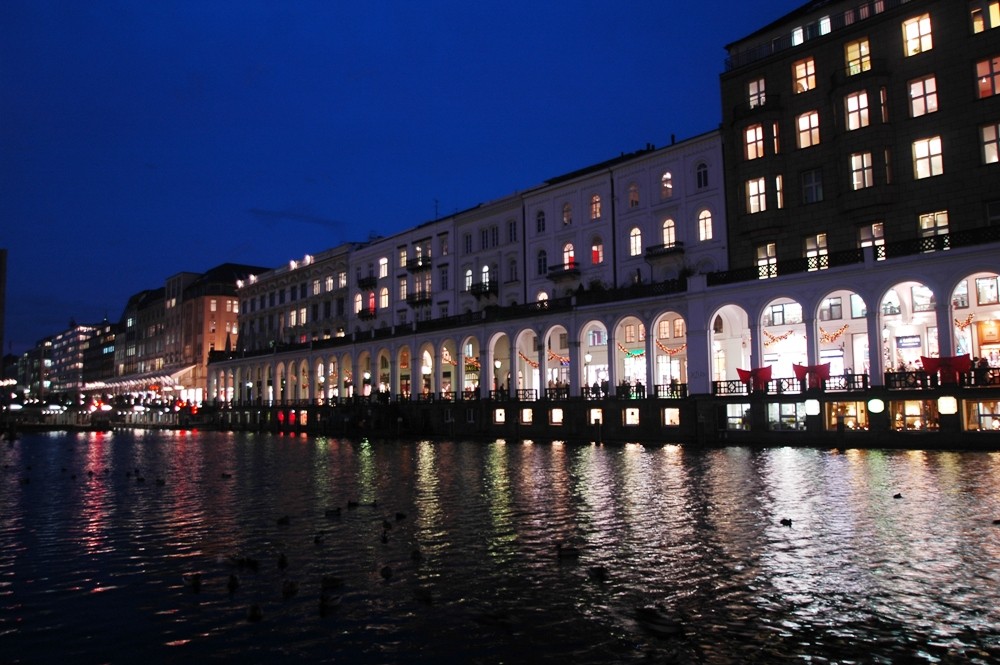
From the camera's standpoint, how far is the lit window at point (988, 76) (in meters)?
40.2

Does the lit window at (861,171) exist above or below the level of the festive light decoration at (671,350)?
above

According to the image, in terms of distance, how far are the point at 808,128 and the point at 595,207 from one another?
1718 centimetres

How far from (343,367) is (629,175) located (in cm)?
4235

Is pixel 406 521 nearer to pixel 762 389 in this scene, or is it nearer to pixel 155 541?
pixel 155 541

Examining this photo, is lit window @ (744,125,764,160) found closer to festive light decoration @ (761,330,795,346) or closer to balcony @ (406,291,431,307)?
festive light decoration @ (761,330,795,346)

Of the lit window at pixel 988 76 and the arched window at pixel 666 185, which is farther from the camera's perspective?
the arched window at pixel 666 185

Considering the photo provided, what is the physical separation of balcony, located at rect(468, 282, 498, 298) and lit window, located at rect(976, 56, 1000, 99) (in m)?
38.1

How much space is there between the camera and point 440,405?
2618 inches

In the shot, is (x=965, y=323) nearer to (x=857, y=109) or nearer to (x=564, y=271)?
(x=857, y=109)

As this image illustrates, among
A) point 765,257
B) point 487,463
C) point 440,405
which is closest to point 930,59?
point 765,257

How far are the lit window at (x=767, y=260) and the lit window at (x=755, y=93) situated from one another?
Result: 922 centimetres

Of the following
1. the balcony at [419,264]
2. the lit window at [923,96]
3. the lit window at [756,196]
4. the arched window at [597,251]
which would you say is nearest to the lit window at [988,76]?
the lit window at [923,96]

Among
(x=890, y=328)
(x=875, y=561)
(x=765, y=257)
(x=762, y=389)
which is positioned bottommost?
(x=875, y=561)

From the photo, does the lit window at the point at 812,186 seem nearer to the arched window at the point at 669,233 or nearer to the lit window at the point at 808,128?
the lit window at the point at 808,128
